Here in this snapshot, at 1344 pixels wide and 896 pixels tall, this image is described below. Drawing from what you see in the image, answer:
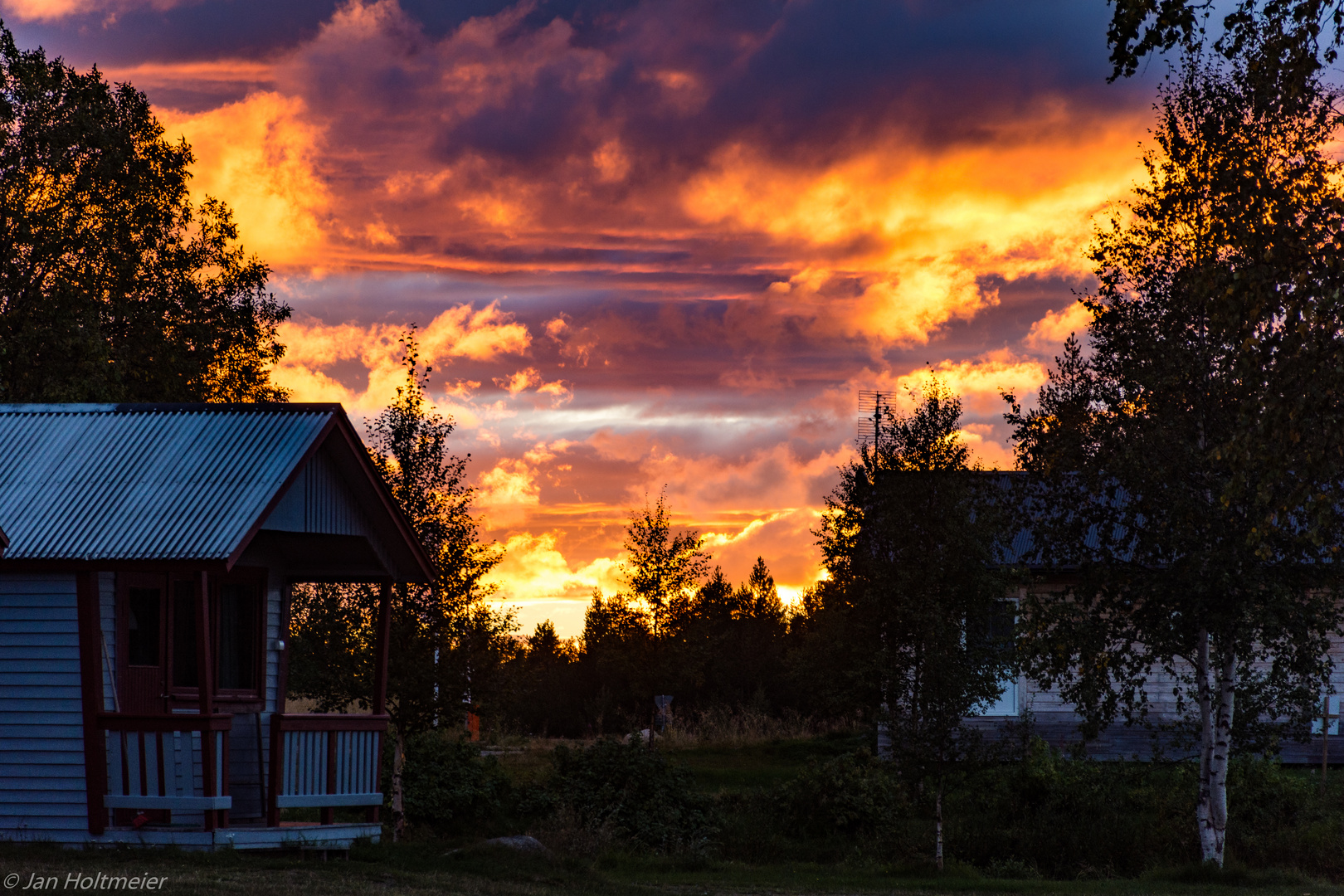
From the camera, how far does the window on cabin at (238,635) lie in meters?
17.7

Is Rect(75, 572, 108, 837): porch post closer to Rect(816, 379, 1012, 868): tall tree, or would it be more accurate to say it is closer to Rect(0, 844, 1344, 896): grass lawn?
Rect(0, 844, 1344, 896): grass lawn

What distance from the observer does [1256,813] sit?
23.6 m

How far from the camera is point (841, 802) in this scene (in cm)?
2478

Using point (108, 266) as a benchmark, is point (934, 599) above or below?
below

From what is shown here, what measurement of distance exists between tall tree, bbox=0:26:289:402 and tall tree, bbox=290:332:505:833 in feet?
30.7

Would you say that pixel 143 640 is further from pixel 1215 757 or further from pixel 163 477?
pixel 1215 757

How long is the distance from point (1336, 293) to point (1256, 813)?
15.7 metres

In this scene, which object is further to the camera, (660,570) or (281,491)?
(660,570)

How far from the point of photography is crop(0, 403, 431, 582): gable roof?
15641mm

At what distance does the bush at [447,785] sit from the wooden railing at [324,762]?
6.80 m

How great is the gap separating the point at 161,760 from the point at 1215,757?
1487 centimetres

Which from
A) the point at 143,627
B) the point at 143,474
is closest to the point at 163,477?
the point at 143,474

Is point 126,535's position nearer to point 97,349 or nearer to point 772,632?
point 97,349

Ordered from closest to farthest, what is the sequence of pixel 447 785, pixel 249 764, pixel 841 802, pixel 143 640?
1. pixel 143 640
2. pixel 249 764
3. pixel 841 802
4. pixel 447 785
